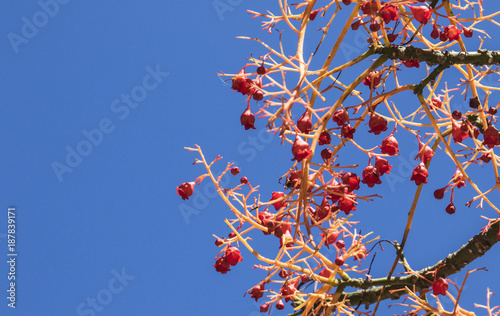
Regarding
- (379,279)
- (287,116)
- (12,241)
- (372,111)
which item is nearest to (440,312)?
(379,279)

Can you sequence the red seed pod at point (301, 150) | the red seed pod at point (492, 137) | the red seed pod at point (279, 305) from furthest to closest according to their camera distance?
the red seed pod at point (279, 305)
the red seed pod at point (492, 137)
the red seed pod at point (301, 150)

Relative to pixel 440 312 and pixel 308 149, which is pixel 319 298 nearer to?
pixel 440 312

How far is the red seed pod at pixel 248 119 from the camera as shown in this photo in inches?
44.7

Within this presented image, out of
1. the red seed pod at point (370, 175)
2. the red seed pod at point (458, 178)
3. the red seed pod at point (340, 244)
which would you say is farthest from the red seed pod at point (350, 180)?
the red seed pod at point (458, 178)

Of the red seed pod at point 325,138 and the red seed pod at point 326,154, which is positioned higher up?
the red seed pod at point 325,138

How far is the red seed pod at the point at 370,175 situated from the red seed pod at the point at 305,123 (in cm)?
22

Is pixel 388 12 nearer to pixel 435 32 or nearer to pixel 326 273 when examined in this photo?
pixel 435 32

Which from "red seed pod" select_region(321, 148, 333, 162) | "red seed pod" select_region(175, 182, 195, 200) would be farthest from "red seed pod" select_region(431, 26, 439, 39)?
"red seed pod" select_region(175, 182, 195, 200)

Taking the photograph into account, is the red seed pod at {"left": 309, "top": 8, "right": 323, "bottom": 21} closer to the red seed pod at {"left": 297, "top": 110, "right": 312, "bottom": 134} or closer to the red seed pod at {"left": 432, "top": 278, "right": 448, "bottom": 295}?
the red seed pod at {"left": 297, "top": 110, "right": 312, "bottom": 134}

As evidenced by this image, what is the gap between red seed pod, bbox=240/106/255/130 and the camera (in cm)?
113

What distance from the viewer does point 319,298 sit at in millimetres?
1212

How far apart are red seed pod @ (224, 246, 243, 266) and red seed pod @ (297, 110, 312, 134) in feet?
1.10

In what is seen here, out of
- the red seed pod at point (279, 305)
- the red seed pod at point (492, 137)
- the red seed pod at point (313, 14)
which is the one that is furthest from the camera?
the red seed pod at point (279, 305)

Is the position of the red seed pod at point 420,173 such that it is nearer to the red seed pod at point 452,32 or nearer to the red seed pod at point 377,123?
the red seed pod at point 377,123
